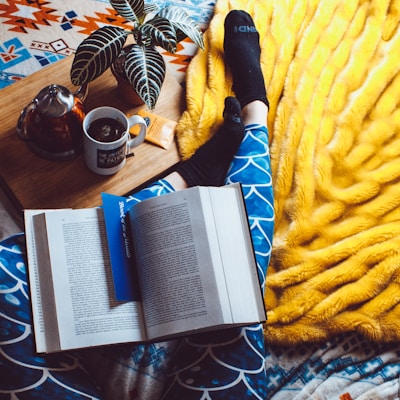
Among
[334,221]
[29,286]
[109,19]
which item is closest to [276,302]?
[334,221]

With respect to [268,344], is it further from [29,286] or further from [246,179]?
[29,286]

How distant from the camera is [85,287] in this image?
747mm

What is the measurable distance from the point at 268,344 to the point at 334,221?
0.31 m

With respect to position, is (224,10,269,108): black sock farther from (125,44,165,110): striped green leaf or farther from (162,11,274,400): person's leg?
(125,44,165,110): striped green leaf

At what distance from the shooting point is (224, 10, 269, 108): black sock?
110 cm

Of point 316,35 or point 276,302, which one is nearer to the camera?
point 276,302

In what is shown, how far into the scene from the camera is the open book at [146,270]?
0.72 meters

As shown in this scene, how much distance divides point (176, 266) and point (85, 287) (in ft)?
0.48

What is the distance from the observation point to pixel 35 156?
89cm

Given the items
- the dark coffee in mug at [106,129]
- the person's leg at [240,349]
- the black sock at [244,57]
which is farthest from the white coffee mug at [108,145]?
the black sock at [244,57]

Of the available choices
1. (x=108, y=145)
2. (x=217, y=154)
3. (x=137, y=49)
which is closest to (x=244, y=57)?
(x=217, y=154)

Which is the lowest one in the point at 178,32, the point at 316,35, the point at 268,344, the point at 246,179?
the point at 268,344

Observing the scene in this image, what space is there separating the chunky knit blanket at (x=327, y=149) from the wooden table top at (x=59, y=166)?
0.10 m

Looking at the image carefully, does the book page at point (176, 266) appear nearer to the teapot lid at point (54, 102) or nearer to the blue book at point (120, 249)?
the blue book at point (120, 249)
